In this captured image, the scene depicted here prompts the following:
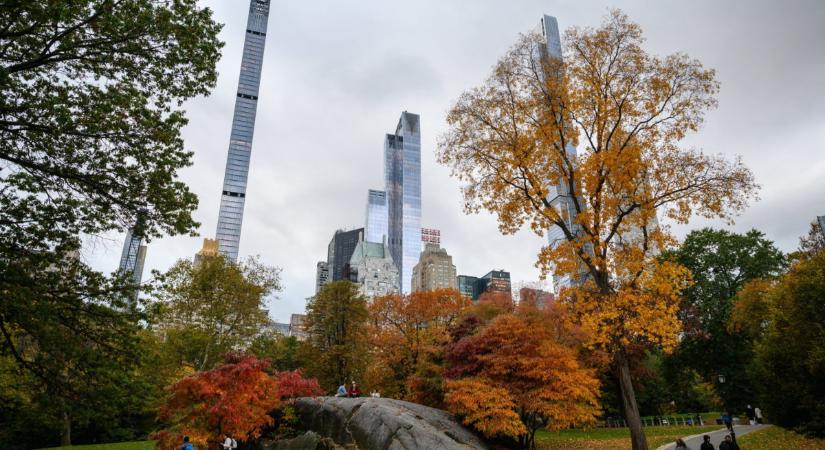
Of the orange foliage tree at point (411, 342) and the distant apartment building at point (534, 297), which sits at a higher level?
the distant apartment building at point (534, 297)

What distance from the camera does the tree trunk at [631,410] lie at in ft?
40.9

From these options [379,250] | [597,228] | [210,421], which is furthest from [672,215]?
[379,250]

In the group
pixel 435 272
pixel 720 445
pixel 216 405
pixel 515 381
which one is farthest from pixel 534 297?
pixel 435 272

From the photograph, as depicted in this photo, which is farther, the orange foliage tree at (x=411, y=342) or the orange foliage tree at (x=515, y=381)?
the orange foliage tree at (x=411, y=342)

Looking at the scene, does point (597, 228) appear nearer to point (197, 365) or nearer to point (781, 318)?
point (781, 318)

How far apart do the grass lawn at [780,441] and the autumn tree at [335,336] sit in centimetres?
2347

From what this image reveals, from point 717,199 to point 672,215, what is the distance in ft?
4.19

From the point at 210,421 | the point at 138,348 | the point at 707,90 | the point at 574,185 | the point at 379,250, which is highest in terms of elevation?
the point at 379,250

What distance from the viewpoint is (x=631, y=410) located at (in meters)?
12.7

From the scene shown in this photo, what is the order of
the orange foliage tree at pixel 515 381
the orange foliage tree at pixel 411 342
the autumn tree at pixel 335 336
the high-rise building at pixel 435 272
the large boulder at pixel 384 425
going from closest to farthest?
the large boulder at pixel 384 425, the orange foliage tree at pixel 515 381, the orange foliage tree at pixel 411 342, the autumn tree at pixel 335 336, the high-rise building at pixel 435 272

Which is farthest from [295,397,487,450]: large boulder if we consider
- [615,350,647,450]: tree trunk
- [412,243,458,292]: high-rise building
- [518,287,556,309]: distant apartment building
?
[412,243,458,292]: high-rise building

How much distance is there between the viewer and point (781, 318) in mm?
19000

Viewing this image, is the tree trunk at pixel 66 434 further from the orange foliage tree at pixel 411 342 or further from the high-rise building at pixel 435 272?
the high-rise building at pixel 435 272

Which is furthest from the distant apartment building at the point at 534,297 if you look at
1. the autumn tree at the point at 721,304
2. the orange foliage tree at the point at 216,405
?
the orange foliage tree at the point at 216,405
